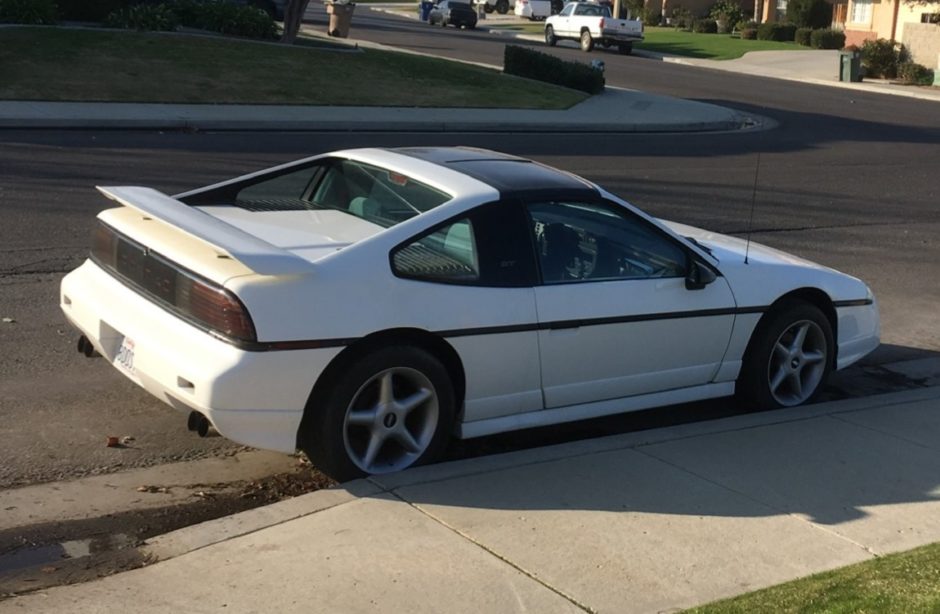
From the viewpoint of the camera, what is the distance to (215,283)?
541 cm

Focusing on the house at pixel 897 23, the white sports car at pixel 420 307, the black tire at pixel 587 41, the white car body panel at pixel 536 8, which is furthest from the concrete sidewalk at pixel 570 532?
the white car body panel at pixel 536 8

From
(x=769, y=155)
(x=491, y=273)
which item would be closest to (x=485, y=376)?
(x=491, y=273)

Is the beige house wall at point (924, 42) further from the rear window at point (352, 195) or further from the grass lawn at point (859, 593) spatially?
the grass lawn at point (859, 593)

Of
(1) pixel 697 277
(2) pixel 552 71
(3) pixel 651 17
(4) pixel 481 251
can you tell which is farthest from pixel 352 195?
(3) pixel 651 17

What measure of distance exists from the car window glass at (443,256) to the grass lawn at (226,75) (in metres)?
15.1

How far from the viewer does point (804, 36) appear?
54594mm

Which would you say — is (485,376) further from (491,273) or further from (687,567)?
(687,567)

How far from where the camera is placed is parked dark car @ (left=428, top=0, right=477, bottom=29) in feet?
206

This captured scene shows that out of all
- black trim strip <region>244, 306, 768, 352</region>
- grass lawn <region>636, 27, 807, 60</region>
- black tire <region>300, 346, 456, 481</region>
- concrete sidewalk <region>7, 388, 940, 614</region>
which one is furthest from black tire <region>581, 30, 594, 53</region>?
black tire <region>300, 346, 456, 481</region>

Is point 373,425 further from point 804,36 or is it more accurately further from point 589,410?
point 804,36

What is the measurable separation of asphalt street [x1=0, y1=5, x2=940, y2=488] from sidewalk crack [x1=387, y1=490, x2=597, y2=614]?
45.1 inches

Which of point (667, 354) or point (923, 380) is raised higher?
point (667, 354)

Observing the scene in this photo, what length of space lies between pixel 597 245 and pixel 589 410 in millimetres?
850

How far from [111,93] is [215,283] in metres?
16.1
